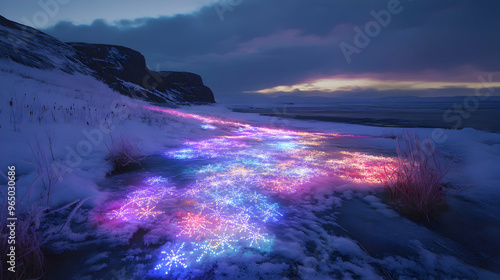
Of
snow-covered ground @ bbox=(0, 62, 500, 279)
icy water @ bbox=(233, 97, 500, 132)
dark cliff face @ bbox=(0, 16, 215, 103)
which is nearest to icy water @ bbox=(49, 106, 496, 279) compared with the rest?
snow-covered ground @ bbox=(0, 62, 500, 279)

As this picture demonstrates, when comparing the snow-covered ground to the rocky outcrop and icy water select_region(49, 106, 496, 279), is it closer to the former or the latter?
icy water select_region(49, 106, 496, 279)

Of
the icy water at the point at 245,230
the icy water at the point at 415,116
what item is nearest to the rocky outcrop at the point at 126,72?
the icy water at the point at 415,116

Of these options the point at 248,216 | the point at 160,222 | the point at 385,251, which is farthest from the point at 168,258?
the point at 385,251

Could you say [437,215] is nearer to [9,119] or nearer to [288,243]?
[288,243]

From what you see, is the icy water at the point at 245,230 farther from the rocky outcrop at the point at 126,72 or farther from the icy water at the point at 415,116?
the rocky outcrop at the point at 126,72

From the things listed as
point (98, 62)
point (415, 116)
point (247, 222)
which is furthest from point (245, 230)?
point (98, 62)

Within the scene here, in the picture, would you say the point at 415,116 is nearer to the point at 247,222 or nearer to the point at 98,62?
the point at 247,222
